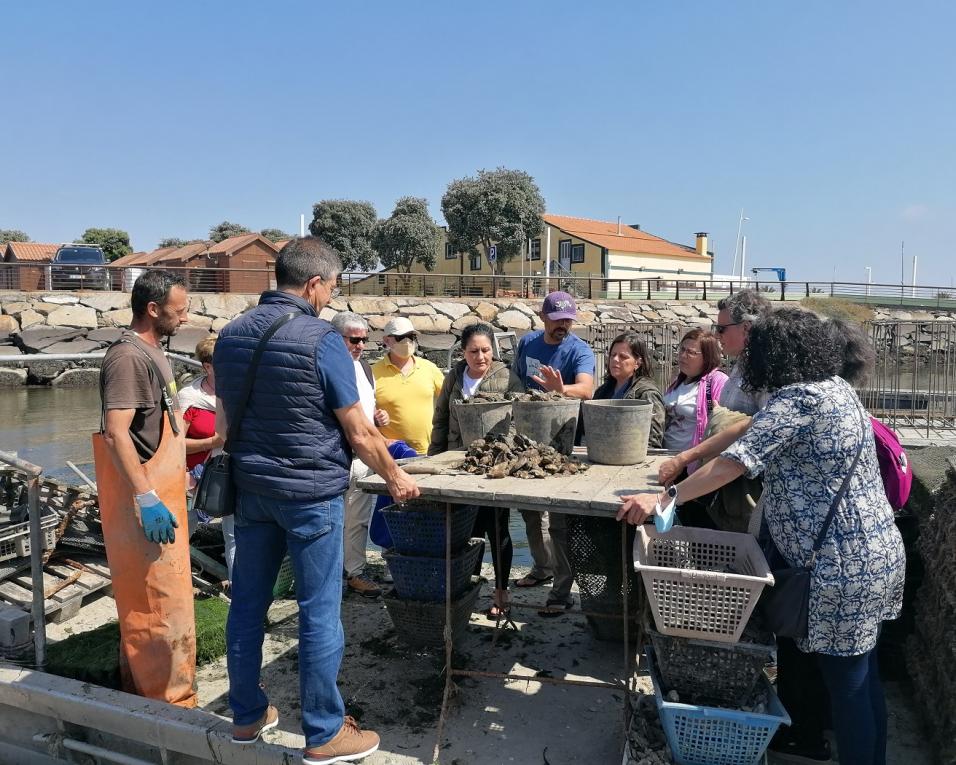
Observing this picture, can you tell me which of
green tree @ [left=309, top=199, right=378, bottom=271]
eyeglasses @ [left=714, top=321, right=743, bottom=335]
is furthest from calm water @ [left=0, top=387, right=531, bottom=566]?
green tree @ [left=309, top=199, right=378, bottom=271]

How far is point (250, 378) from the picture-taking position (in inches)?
114

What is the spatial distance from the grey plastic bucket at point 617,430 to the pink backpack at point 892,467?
1093 millimetres

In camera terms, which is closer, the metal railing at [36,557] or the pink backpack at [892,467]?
the pink backpack at [892,467]

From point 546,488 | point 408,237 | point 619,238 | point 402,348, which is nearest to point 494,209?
point 408,237

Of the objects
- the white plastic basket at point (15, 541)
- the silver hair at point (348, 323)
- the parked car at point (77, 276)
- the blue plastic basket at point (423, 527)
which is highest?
the parked car at point (77, 276)

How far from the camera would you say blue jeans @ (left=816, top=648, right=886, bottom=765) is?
2719 millimetres

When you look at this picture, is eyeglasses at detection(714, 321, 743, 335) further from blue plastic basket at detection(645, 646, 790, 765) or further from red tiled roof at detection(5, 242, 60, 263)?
red tiled roof at detection(5, 242, 60, 263)

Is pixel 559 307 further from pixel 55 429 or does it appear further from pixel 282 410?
pixel 55 429

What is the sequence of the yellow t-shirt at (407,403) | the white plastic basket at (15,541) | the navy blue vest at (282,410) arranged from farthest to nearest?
the yellow t-shirt at (407,403), the white plastic basket at (15,541), the navy blue vest at (282,410)

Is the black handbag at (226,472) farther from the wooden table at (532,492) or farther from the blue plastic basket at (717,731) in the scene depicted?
the blue plastic basket at (717,731)

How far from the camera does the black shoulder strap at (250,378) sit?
9.43 feet

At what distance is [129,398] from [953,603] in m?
3.59

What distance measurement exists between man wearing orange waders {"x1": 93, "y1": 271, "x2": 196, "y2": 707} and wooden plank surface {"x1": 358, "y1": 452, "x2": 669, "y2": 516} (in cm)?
94

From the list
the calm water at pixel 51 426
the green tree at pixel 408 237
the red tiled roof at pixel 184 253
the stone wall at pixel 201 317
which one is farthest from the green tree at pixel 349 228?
the calm water at pixel 51 426
